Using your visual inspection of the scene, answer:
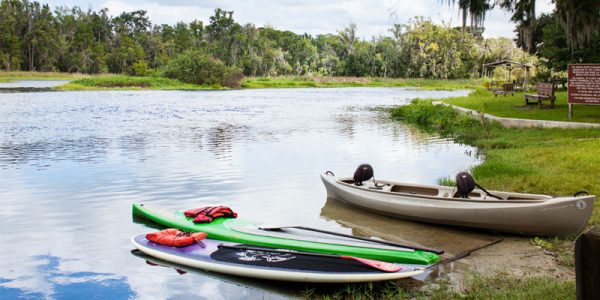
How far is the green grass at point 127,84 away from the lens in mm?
79694

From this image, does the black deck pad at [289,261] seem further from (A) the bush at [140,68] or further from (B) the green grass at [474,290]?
(A) the bush at [140,68]

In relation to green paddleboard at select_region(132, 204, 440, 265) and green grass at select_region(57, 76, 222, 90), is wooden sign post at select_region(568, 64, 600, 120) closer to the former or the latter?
green paddleboard at select_region(132, 204, 440, 265)

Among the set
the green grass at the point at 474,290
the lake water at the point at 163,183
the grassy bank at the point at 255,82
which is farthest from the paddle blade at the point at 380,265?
the grassy bank at the point at 255,82

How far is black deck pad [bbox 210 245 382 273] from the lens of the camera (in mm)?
7652

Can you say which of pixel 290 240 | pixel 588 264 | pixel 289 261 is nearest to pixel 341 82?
pixel 290 240

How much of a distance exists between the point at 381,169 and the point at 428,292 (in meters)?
10.7

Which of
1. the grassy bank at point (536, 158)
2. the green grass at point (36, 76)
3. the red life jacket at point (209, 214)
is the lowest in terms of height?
the red life jacket at point (209, 214)

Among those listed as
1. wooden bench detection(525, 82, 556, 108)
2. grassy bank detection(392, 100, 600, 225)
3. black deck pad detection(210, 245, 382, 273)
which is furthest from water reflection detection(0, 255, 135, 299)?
wooden bench detection(525, 82, 556, 108)

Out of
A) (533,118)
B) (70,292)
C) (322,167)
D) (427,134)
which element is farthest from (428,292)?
(427,134)

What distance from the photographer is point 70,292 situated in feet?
28.5

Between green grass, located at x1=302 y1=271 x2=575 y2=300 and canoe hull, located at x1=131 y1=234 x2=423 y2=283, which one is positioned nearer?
green grass, located at x1=302 y1=271 x2=575 y2=300

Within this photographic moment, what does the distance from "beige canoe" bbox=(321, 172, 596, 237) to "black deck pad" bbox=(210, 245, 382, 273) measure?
3.44 metres

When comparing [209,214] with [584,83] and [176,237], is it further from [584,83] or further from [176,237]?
[584,83]

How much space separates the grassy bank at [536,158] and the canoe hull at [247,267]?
462 cm
